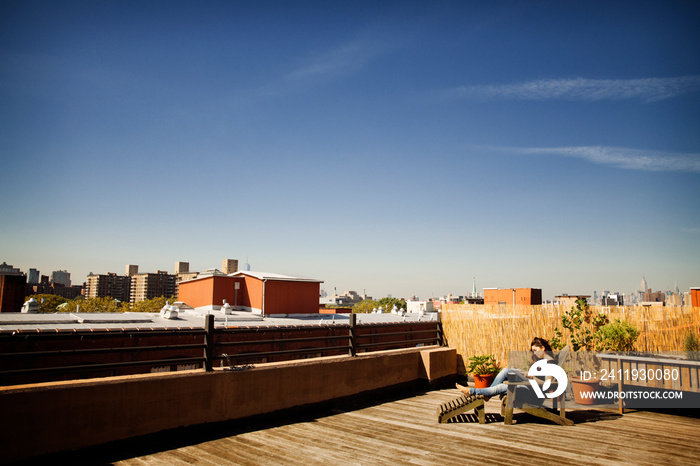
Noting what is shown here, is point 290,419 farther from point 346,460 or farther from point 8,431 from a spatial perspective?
point 8,431

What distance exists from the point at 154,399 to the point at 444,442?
412 centimetres

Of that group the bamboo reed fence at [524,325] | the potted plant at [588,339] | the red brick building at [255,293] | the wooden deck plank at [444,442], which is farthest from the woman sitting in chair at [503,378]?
the red brick building at [255,293]

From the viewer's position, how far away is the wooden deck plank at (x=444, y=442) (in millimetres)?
5465

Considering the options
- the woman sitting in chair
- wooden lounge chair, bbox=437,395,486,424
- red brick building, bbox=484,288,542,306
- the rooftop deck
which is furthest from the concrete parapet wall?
red brick building, bbox=484,288,542,306

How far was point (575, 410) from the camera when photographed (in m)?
8.34

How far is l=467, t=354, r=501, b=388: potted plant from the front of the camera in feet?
32.3

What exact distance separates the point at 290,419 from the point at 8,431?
393 centimetres

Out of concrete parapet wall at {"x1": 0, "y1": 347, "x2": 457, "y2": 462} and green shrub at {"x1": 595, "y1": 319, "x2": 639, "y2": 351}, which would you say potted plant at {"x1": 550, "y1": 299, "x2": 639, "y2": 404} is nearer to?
green shrub at {"x1": 595, "y1": 319, "x2": 639, "y2": 351}

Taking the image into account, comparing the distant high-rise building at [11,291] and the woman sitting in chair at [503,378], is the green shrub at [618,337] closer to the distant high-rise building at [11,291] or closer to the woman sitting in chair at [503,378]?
the woman sitting in chair at [503,378]

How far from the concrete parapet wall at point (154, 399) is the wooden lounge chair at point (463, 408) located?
206cm

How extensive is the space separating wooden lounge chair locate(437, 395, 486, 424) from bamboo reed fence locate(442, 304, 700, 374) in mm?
3961

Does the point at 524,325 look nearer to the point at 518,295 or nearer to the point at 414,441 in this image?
the point at 414,441

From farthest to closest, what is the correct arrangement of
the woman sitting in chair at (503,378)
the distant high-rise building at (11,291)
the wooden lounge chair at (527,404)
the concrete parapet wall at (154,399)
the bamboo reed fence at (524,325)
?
the distant high-rise building at (11,291), the bamboo reed fence at (524,325), the woman sitting in chair at (503,378), the wooden lounge chair at (527,404), the concrete parapet wall at (154,399)

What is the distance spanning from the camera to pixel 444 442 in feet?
20.3
